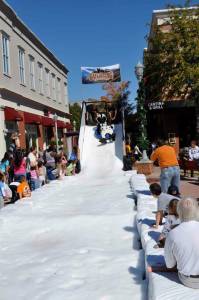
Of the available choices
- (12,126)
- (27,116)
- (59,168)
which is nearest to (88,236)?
(59,168)

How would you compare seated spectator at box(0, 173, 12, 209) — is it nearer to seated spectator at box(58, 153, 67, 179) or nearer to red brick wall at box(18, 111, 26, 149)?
seated spectator at box(58, 153, 67, 179)

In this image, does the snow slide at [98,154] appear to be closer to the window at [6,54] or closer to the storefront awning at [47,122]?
the storefront awning at [47,122]

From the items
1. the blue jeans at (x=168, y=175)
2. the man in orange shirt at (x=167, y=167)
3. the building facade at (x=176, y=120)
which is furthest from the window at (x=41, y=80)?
the blue jeans at (x=168, y=175)

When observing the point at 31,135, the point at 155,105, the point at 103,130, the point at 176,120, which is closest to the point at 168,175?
the point at 103,130

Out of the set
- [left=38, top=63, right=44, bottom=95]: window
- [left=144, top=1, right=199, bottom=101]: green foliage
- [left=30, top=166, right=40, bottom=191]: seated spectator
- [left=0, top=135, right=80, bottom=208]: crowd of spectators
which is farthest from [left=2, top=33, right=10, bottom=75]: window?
[left=30, top=166, right=40, bottom=191]: seated spectator

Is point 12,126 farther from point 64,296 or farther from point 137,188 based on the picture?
point 64,296

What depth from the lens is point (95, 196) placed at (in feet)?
42.0

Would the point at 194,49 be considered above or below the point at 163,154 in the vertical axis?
above

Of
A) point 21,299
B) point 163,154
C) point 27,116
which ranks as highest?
point 27,116

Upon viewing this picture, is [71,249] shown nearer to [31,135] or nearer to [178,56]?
[178,56]

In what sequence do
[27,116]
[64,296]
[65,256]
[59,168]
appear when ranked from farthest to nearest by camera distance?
[27,116] → [59,168] → [65,256] → [64,296]

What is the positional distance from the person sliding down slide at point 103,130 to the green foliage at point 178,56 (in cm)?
425

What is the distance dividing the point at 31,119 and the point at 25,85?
2077 millimetres

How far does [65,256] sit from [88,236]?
4.08ft
